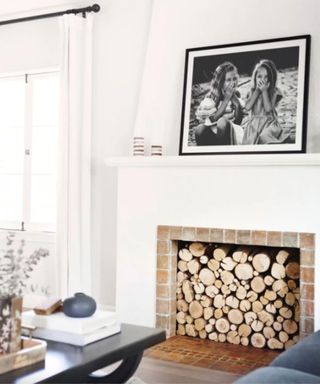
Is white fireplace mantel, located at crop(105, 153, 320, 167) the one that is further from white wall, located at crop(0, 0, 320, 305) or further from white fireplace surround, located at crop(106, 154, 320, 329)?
white wall, located at crop(0, 0, 320, 305)

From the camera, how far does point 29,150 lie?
16.1 feet

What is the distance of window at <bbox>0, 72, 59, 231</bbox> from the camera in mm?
4824

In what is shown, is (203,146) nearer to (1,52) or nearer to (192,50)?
(192,50)

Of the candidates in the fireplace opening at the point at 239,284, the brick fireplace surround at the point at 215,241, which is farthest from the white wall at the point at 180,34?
the fireplace opening at the point at 239,284

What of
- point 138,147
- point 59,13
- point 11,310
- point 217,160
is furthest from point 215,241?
point 59,13

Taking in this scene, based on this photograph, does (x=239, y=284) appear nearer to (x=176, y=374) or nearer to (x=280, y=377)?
(x=176, y=374)

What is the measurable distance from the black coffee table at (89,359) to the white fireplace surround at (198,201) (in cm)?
148

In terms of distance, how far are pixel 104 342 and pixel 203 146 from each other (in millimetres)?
2029

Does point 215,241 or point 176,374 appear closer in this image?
point 176,374

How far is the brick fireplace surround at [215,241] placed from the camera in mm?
3461

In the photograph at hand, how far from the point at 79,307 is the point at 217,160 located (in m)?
1.75

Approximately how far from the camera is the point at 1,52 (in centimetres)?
504

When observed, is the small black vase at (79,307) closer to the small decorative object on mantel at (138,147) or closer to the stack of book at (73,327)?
the stack of book at (73,327)

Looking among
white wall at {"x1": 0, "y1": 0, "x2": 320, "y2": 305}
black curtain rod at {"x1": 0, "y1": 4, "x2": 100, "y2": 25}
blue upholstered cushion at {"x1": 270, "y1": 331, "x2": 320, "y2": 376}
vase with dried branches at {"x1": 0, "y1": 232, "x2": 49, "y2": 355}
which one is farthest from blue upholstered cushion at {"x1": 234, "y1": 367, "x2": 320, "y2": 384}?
black curtain rod at {"x1": 0, "y1": 4, "x2": 100, "y2": 25}
